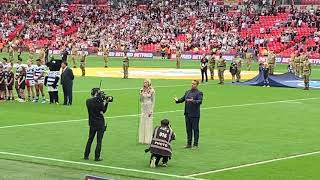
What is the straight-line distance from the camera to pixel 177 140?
2105 centimetres

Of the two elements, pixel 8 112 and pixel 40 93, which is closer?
pixel 8 112

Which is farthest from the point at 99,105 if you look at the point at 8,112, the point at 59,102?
the point at 59,102

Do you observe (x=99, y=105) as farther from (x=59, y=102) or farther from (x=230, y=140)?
(x=59, y=102)

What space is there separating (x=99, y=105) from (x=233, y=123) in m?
8.28

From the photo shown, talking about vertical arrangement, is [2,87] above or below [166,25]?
below

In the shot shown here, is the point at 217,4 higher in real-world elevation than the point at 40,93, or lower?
higher

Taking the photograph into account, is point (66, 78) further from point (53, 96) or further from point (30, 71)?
point (30, 71)

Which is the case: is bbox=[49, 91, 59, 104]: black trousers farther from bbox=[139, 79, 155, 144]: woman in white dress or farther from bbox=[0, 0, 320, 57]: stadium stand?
bbox=[0, 0, 320, 57]: stadium stand

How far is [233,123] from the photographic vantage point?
81.6ft

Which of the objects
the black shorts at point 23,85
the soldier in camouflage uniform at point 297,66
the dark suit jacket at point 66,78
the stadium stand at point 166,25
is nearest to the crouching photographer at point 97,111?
the dark suit jacket at point 66,78

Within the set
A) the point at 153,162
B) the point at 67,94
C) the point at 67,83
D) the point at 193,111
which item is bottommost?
the point at 153,162

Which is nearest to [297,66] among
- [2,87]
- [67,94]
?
[67,94]

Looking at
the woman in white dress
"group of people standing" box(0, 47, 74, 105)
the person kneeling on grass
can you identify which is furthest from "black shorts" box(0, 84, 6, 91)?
the person kneeling on grass

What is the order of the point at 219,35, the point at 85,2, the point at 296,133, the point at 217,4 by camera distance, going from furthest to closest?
the point at 85,2 → the point at 217,4 → the point at 219,35 → the point at 296,133
